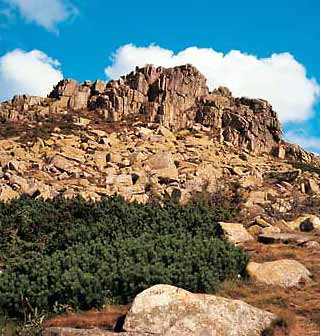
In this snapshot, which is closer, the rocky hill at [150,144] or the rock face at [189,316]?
the rock face at [189,316]

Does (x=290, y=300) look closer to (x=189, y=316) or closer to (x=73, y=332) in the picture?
(x=189, y=316)

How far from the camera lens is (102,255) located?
14.8 meters

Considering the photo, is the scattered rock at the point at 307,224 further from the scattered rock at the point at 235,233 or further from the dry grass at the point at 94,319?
the dry grass at the point at 94,319

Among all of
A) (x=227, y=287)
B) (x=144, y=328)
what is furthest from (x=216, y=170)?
(x=144, y=328)

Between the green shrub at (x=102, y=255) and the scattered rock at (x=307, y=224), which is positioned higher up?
the scattered rock at (x=307, y=224)

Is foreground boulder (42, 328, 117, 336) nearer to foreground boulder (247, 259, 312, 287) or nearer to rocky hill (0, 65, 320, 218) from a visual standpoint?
foreground boulder (247, 259, 312, 287)

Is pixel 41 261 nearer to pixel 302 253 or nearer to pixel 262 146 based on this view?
pixel 302 253

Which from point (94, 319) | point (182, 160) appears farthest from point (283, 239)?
point (182, 160)

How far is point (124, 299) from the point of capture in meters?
12.4

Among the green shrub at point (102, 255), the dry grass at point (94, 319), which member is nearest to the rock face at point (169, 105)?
the green shrub at point (102, 255)

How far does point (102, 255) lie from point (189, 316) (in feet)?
17.4

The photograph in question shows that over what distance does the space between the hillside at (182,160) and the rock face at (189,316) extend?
12 centimetres

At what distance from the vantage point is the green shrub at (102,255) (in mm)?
12297

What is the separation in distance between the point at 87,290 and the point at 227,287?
3582 millimetres
